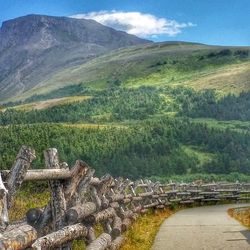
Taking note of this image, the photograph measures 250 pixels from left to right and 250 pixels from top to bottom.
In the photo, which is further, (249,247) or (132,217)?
(132,217)

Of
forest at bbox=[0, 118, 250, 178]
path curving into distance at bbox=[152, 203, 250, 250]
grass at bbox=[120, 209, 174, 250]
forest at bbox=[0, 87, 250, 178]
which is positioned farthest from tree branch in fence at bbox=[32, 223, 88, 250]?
forest at bbox=[0, 118, 250, 178]

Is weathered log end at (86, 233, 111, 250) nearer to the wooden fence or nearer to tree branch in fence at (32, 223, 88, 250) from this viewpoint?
the wooden fence

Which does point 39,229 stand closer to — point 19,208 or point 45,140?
point 19,208

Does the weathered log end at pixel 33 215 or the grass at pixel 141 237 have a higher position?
the weathered log end at pixel 33 215

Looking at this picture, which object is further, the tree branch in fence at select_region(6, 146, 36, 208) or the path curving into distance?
the path curving into distance

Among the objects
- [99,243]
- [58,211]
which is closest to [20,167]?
[58,211]

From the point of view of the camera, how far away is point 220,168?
10069 cm

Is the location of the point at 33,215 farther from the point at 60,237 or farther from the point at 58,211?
the point at 58,211

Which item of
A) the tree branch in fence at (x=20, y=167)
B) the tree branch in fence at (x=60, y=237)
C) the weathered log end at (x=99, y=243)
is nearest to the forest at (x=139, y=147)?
the weathered log end at (x=99, y=243)

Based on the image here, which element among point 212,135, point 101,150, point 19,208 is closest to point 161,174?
point 101,150

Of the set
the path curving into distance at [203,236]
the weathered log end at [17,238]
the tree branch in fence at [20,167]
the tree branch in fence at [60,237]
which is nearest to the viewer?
the weathered log end at [17,238]

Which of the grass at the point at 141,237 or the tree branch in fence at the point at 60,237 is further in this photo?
the grass at the point at 141,237

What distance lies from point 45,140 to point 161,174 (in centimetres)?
2232

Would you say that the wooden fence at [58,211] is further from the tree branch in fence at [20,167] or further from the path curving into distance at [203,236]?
the path curving into distance at [203,236]
